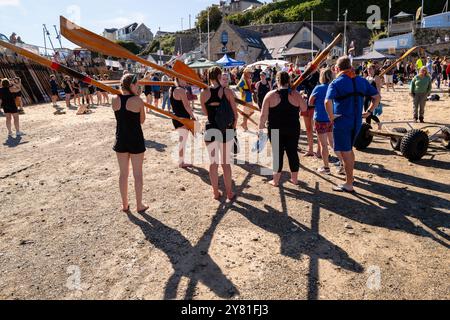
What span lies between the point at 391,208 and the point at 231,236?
7.88 ft

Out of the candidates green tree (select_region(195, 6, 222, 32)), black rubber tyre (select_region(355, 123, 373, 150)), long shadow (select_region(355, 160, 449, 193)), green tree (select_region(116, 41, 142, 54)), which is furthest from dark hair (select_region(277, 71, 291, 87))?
green tree (select_region(116, 41, 142, 54))

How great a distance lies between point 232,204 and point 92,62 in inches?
1492

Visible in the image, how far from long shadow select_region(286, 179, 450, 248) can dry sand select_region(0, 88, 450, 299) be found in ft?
0.05

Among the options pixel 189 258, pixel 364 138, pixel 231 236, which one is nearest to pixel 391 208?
pixel 231 236

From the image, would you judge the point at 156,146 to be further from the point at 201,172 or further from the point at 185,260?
the point at 185,260

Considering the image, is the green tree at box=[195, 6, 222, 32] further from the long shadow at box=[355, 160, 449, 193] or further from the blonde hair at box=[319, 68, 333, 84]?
the long shadow at box=[355, 160, 449, 193]

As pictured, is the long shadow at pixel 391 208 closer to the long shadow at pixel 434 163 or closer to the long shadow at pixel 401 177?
the long shadow at pixel 401 177

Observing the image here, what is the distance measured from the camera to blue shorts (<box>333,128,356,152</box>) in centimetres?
516

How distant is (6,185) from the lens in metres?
6.44

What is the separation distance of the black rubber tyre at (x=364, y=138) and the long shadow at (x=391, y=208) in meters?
2.26

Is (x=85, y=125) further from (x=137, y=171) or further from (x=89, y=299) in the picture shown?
(x=89, y=299)

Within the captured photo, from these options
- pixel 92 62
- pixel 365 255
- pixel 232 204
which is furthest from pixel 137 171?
pixel 92 62

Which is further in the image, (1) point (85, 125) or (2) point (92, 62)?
(2) point (92, 62)
